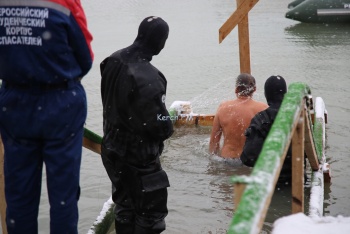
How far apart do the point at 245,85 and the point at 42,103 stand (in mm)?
3467

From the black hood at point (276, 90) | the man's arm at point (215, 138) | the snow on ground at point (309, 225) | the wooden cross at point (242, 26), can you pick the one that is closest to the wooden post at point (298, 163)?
the snow on ground at point (309, 225)

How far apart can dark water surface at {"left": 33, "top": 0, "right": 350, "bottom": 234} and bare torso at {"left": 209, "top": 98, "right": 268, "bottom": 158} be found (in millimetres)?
179

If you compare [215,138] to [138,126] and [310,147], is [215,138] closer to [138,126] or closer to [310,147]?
[310,147]

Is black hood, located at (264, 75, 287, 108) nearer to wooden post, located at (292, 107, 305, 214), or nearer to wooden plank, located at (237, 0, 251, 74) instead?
wooden post, located at (292, 107, 305, 214)

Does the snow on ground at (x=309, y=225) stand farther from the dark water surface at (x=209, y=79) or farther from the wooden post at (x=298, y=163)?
the dark water surface at (x=209, y=79)

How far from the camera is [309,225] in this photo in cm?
328

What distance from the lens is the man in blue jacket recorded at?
299 centimetres

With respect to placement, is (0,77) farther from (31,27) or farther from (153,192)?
(153,192)

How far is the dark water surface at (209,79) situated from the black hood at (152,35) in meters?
1.75

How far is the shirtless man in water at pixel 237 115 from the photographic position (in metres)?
6.21

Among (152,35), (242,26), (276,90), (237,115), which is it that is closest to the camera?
(152,35)

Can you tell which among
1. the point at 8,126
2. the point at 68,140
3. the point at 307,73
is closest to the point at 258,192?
the point at 68,140

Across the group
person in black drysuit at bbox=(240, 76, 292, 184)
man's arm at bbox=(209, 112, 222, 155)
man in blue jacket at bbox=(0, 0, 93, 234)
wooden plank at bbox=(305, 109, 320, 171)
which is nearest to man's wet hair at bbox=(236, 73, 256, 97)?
man's arm at bbox=(209, 112, 222, 155)

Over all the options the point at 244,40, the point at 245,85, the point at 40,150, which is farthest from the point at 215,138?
the point at 40,150
